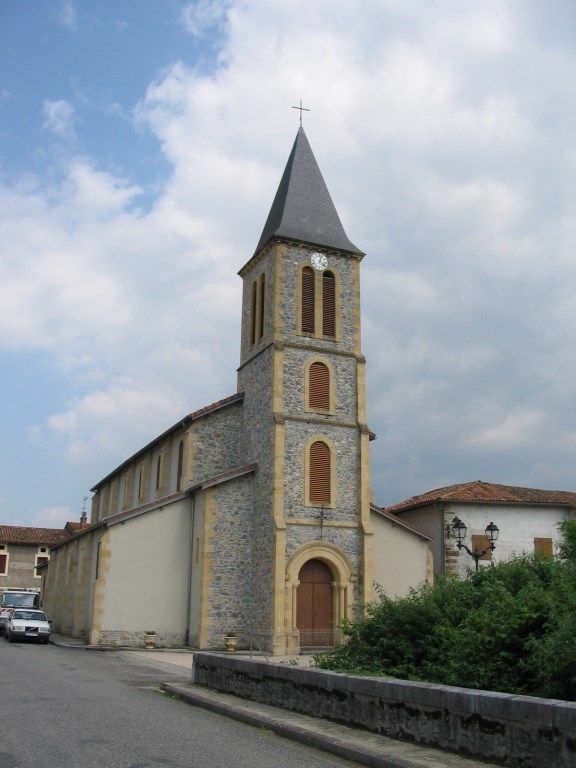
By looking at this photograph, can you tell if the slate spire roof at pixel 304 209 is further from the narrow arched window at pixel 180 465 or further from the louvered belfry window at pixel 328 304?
the narrow arched window at pixel 180 465

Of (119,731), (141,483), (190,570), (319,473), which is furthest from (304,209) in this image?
(119,731)

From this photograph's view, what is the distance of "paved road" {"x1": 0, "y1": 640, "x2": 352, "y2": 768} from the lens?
294 inches

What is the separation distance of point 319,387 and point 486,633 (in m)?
19.1

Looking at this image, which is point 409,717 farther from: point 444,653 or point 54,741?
point 54,741

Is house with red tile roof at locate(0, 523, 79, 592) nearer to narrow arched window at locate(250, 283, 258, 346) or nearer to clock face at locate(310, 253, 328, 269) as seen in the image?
narrow arched window at locate(250, 283, 258, 346)

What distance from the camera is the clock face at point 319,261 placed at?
2888 centimetres

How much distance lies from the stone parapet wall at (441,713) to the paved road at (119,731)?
2.64ft

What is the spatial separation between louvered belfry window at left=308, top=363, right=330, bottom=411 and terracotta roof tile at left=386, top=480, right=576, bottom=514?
7.58 meters

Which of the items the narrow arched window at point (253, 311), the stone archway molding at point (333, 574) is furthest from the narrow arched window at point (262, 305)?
the stone archway molding at point (333, 574)

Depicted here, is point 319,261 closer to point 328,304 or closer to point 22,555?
point 328,304

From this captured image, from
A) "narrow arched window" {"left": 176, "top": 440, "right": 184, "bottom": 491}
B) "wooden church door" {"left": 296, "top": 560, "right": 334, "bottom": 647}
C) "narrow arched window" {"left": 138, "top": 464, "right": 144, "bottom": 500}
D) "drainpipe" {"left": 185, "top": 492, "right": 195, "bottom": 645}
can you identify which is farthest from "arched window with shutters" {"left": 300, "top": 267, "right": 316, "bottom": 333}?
"narrow arched window" {"left": 138, "top": 464, "right": 144, "bottom": 500}

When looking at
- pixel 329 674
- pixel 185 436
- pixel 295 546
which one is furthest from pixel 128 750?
pixel 185 436

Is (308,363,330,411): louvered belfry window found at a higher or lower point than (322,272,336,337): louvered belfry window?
lower

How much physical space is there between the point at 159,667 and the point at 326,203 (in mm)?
19967
